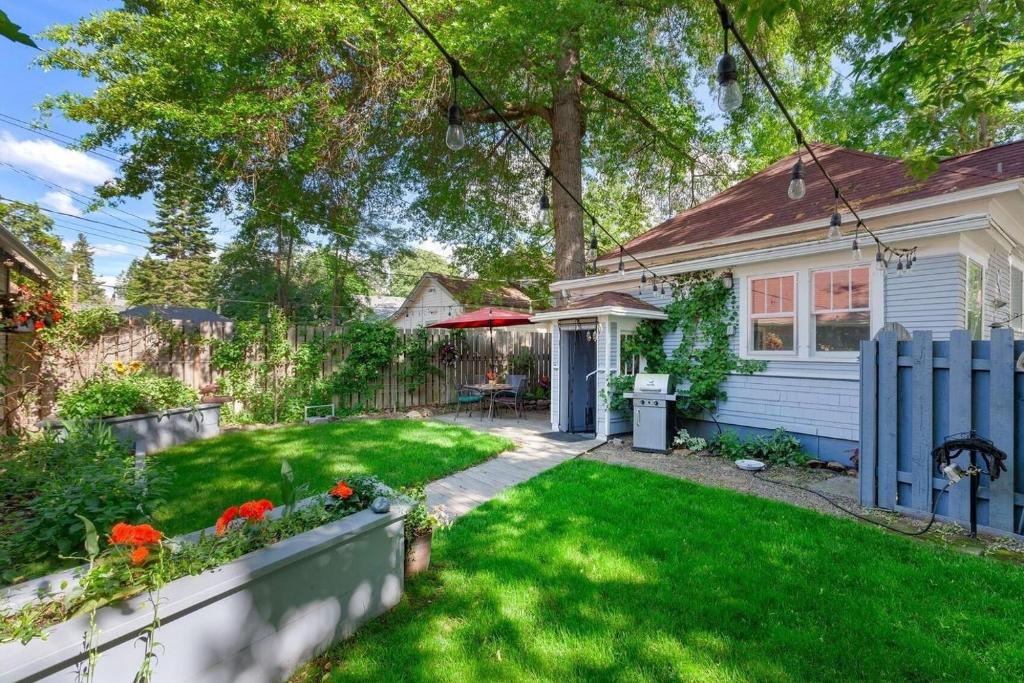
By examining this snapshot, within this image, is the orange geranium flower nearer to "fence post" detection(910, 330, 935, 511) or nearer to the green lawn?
the green lawn

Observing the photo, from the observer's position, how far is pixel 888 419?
4.23 meters

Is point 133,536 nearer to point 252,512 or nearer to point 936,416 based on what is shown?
point 252,512

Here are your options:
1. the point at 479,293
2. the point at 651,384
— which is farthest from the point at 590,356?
the point at 479,293

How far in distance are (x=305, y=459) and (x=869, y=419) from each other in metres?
6.29

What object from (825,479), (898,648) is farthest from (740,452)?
(898,648)

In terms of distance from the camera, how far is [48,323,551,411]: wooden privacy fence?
731 cm

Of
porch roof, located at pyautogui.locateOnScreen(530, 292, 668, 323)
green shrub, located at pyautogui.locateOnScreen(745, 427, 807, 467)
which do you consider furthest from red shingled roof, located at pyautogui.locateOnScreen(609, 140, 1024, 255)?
green shrub, located at pyautogui.locateOnScreen(745, 427, 807, 467)

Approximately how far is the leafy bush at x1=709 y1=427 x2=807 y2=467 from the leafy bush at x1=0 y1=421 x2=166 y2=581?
665 cm

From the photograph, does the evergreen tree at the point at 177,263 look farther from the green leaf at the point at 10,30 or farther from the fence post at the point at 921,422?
the fence post at the point at 921,422

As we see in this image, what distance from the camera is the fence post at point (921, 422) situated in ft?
13.2

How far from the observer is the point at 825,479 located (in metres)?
5.48

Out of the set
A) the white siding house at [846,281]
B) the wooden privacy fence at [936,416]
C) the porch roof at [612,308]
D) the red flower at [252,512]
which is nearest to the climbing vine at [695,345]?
the white siding house at [846,281]

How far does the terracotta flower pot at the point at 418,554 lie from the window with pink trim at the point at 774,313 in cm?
596

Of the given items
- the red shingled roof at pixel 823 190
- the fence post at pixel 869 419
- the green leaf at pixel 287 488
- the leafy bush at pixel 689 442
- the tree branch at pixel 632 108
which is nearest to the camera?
the green leaf at pixel 287 488
